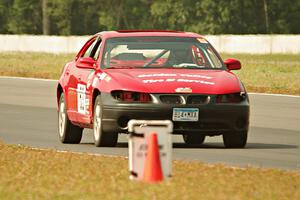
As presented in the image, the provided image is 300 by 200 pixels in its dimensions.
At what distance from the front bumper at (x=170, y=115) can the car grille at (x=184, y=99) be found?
0.10 meters

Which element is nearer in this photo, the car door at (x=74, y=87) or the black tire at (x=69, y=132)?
the car door at (x=74, y=87)

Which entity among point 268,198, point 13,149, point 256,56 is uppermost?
point 268,198

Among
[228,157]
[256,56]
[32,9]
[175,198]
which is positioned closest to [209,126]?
[228,157]

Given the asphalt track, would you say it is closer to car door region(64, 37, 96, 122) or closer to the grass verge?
car door region(64, 37, 96, 122)

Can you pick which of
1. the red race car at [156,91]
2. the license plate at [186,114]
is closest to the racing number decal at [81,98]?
the red race car at [156,91]

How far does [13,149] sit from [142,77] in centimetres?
180

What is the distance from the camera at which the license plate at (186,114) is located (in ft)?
50.0

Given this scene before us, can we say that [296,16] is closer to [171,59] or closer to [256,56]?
[256,56]

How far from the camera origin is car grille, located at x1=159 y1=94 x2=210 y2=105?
50.3ft

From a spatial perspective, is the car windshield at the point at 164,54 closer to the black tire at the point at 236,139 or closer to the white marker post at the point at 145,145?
the black tire at the point at 236,139

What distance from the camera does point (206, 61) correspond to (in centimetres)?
1670

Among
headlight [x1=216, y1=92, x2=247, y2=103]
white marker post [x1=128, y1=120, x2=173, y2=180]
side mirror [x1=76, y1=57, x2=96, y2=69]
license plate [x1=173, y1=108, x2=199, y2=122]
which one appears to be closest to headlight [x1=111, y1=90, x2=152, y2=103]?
license plate [x1=173, y1=108, x2=199, y2=122]

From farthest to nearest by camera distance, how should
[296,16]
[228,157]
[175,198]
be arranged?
1. [296,16]
2. [228,157]
3. [175,198]

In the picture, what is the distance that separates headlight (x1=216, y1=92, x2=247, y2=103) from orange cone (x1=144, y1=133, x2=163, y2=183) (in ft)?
16.4
